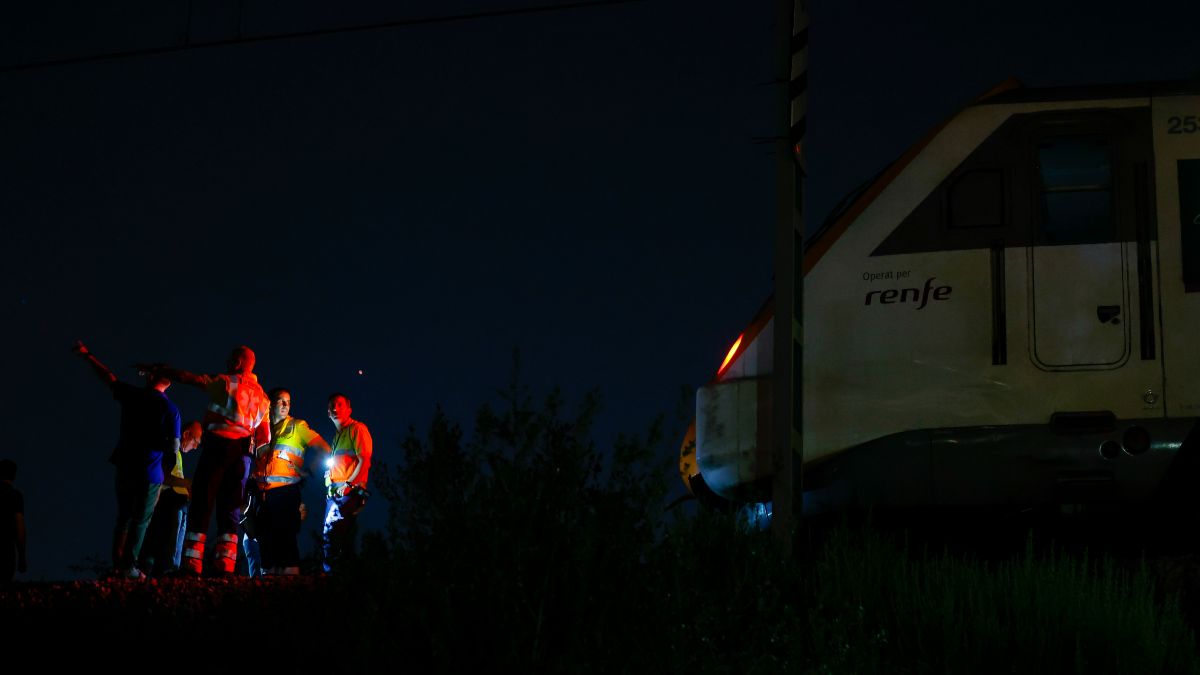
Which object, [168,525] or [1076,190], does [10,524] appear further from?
[1076,190]

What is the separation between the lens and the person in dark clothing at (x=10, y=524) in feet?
41.8

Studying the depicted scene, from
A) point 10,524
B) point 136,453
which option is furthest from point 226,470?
point 10,524

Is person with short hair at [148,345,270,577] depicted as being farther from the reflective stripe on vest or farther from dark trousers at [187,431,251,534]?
the reflective stripe on vest

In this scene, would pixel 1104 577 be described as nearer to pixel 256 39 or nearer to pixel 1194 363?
pixel 1194 363

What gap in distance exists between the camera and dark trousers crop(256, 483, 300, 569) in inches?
461

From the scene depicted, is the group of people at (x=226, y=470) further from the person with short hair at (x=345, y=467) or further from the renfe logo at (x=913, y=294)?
the renfe logo at (x=913, y=294)

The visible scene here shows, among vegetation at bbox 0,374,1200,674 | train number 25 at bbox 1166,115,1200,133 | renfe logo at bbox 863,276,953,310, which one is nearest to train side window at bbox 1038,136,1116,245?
train number 25 at bbox 1166,115,1200,133

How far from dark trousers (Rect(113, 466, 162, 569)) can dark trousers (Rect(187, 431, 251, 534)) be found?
536mm

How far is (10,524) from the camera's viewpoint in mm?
12828

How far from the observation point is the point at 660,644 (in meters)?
6.54

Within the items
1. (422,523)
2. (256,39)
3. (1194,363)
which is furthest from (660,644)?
(256,39)

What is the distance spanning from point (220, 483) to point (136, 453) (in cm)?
80

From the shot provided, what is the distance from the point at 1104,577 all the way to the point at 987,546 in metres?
1.43

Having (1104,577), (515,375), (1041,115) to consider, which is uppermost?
(1041,115)
